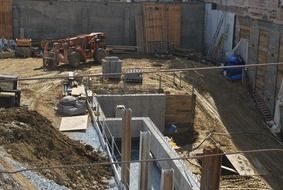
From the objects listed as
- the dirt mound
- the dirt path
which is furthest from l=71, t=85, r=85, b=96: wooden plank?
the dirt path

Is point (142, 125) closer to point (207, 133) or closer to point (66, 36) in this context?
point (207, 133)

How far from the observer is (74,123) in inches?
650

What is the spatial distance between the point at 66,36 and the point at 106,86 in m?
10.7

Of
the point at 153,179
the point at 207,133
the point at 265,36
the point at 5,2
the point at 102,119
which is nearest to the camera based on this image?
the point at 153,179

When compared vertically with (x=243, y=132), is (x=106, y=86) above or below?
above

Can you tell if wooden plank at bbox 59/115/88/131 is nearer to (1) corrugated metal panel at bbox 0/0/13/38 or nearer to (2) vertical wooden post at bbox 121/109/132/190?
(2) vertical wooden post at bbox 121/109/132/190

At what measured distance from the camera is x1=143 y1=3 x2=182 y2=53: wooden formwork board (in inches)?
1245

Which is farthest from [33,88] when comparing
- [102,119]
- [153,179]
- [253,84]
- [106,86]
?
[253,84]

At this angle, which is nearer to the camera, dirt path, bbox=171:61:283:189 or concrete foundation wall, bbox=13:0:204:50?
dirt path, bbox=171:61:283:189

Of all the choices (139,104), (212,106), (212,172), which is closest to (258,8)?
(212,106)

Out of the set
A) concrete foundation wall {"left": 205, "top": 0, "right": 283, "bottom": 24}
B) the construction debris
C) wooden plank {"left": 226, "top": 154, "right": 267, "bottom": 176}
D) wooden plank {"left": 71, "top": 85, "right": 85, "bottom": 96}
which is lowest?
wooden plank {"left": 226, "top": 154, "right": 267, "bottom": 176}

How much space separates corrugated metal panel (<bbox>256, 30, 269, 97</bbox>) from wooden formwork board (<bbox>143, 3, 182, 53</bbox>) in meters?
8.29

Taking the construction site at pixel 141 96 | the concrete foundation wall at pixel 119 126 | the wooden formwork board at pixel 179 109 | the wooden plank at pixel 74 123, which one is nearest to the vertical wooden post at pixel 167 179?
the construction site at pixel 141 96

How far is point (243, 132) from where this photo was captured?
2188 cm
